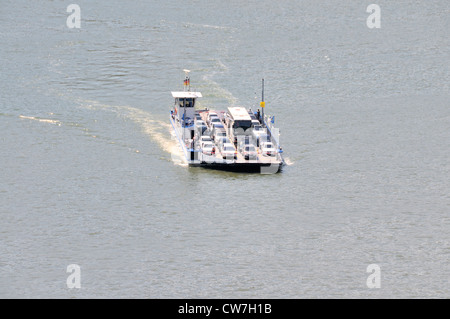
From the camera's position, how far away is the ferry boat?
107625mm

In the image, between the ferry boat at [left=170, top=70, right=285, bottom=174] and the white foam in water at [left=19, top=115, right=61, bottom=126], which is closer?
the ferry boat at [left=170, top=70, right=285, bottom=174]

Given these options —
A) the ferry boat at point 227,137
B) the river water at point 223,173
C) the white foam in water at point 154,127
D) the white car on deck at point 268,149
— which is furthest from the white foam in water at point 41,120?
the white car on deck at point 268,149

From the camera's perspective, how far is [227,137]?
4496 inches

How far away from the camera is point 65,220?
90875mm

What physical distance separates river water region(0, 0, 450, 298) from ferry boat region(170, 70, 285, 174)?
1804 millimetres

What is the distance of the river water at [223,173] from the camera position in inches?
3135

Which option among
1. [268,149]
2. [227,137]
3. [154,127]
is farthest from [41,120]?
[268,149]

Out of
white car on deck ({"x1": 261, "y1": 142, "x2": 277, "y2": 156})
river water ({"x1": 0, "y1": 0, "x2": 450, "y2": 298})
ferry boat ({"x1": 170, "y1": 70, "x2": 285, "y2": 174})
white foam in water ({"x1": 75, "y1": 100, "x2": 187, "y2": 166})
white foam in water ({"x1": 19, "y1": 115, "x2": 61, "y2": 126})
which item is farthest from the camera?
white foam in water ({"x1": 19, "y1": 115, "x2": 61, "y2": 126})

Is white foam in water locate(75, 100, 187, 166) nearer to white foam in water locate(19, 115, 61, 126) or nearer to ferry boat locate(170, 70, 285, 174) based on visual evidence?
ferry boat locate(170, 70, 285, 174)

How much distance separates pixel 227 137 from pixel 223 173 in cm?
816

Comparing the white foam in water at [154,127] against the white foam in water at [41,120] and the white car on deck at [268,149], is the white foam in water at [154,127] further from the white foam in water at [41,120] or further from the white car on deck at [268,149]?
the white car on deck at [268,149]

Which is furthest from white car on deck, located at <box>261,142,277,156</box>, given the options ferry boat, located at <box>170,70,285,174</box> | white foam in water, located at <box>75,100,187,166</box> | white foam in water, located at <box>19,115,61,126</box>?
white foam in water, located at <box>19,115,61,126</box>

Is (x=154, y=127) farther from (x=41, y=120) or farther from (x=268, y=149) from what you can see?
(x=268, y=149)

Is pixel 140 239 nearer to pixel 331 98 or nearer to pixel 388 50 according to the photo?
pixel 331 98
